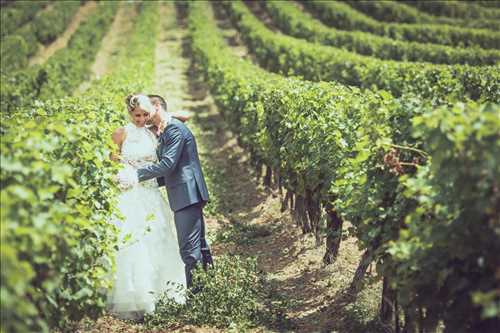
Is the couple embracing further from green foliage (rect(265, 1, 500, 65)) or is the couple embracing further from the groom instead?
green foliage (rect(265, 1, 500, 65))

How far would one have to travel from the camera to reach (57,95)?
1014 inches

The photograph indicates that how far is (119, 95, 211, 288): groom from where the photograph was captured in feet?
22.7

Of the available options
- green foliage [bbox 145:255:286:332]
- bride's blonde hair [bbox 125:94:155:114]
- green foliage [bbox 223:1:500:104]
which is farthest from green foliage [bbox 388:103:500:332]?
bride's blonde hair [bbox 125:94:155:114]

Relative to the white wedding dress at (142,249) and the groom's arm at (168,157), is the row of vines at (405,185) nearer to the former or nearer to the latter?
the groom's arm at (168,157)

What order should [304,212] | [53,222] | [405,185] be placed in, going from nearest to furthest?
[53,222], [405,185], [304,212]

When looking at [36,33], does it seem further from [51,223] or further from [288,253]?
[51,223]

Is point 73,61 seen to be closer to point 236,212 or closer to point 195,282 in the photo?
point 236,212

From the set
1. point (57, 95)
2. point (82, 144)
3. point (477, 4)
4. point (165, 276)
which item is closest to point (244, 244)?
point (165, 276)

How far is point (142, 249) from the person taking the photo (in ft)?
22.8

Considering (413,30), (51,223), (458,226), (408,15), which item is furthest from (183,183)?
(408,15)

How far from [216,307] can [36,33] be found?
38.4 metres

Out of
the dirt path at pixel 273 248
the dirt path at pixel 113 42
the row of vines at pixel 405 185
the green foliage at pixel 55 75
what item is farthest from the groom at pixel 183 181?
the dirt path at pixel 113 42

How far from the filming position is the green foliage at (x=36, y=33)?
34094 millimetres

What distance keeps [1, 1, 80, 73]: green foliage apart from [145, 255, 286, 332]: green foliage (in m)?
27.4
